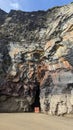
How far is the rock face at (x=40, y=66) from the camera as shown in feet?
63.9

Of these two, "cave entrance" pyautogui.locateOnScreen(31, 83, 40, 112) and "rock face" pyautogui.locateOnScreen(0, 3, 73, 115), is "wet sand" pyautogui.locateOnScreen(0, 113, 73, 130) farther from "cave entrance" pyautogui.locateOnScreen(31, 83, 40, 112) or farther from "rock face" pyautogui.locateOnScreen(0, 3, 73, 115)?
"cave entrance" pyautogui.locateOnScreen(31, 83, 40, 112)

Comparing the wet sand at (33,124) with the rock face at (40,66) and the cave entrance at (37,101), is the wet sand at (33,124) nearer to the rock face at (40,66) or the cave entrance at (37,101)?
the rock face at (40,66)

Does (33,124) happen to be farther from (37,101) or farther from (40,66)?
(40,66)

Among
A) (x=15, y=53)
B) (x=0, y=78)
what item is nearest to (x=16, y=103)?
(x=0, y=78)

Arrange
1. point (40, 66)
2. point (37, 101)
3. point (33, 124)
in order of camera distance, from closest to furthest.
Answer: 1. point (33, 124)
2. point (40, 66)
3. point (37, 101)

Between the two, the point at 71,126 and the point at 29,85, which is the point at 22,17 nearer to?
the point at 29,85

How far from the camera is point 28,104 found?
20.9 m

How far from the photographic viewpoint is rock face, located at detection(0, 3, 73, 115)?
63.9ft

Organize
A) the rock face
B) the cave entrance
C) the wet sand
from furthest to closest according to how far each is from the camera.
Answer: the cave entrance → the rock face → the wet sand

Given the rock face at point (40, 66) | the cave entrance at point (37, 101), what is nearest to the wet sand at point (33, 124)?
the rock face at point (40, 66)

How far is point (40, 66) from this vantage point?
2141 centimetres

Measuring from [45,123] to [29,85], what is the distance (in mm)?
6353

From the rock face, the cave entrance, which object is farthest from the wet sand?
the cave entrance

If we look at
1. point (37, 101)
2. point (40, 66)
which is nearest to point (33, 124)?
point (37, 101)
